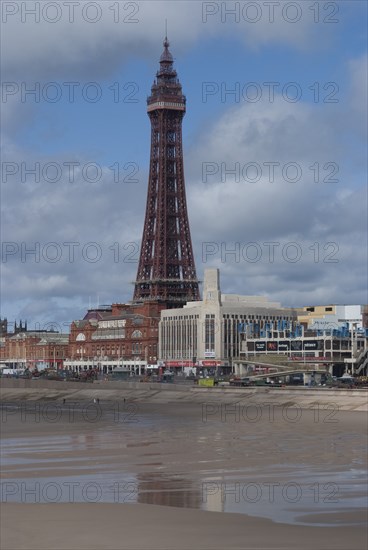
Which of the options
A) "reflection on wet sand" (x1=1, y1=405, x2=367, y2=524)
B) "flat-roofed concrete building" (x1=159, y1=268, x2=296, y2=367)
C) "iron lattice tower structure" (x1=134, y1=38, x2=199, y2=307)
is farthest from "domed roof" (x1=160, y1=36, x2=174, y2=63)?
"reflection on wet sand" (x1=1, y1=405, x2=367, y2=524)

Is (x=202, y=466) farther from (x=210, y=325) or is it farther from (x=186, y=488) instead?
(x=210, y=325)

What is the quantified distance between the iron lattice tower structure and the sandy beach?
412 ft

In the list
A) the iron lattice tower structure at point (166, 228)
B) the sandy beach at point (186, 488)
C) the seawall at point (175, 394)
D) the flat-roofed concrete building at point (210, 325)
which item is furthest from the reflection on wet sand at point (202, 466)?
the iron lattice tower structure at point (166, 228)

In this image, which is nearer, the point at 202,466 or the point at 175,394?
the point at 202,466

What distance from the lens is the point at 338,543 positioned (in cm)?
2122

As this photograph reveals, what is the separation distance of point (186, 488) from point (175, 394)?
216 feet

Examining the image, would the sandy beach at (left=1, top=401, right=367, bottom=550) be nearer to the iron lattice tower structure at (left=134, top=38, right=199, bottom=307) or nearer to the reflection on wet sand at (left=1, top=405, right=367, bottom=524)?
the reflection on wet sand at (left=1, top=405, right=367, bottom=524)

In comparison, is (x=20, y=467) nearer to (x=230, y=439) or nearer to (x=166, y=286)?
(x=230, y=439)

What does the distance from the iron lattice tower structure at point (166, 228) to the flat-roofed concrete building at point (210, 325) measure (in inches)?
566

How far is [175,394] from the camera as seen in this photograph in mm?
94438

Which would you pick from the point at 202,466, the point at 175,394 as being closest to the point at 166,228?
the point at 175,394

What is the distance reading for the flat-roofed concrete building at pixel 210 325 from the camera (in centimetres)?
Answer: 15325

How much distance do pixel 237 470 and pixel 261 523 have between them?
30.7ft

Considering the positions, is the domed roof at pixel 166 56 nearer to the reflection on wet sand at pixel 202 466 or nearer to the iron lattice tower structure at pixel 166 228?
the iron lattice tower structure at pixel 166 228
